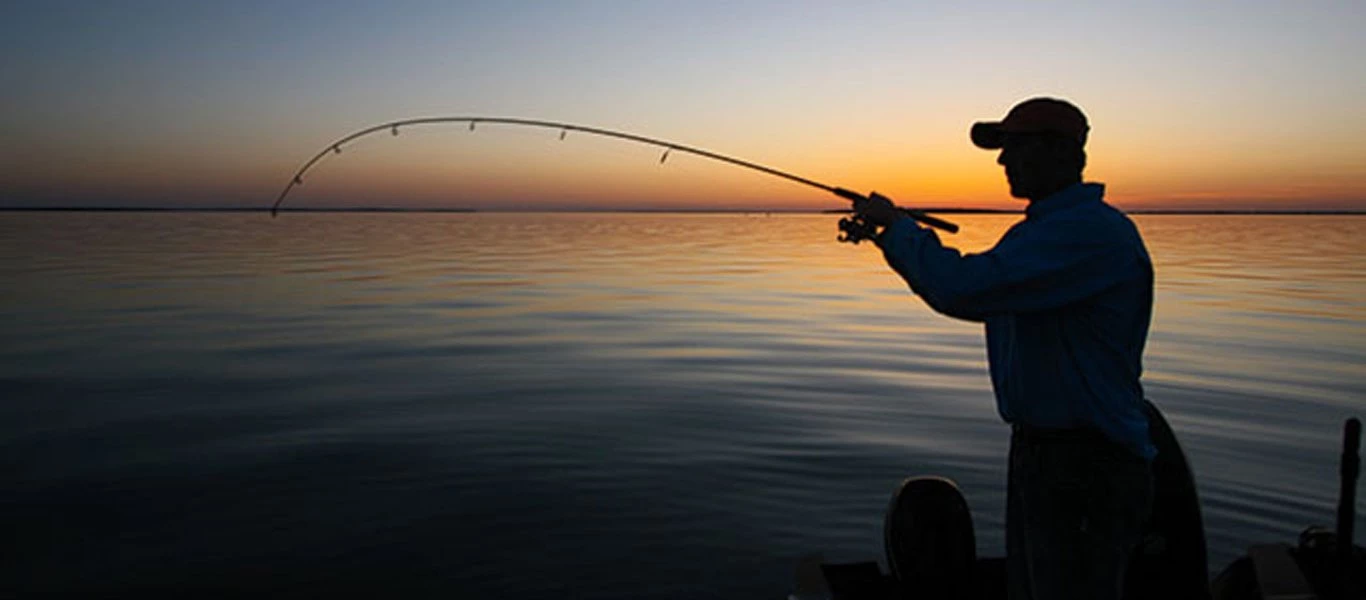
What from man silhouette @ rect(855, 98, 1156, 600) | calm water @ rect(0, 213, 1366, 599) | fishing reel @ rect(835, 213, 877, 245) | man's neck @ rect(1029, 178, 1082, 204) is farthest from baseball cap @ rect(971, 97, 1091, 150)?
calm water @ rect(0, 213, 1366, 599)

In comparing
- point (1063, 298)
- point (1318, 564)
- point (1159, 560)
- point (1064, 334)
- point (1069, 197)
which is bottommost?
point (1318, 564)

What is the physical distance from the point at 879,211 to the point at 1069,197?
628 millimetres

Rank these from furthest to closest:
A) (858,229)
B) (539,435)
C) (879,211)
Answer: (539,435) → (858,229) → (879,211)

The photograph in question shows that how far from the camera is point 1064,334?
3506 mm

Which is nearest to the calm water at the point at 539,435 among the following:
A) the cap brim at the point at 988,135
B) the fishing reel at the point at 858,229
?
the fishing reel at the point at 858,229

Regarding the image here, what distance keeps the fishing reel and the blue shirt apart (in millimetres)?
204

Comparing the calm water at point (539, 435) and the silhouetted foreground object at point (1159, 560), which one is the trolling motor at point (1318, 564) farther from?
the calm water at point (539, 435)

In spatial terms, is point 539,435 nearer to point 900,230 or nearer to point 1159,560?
point 1159,560

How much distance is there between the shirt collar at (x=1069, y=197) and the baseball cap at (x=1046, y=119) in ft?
0.63

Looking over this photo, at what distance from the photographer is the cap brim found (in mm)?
3787

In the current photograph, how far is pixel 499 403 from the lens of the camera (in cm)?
1283

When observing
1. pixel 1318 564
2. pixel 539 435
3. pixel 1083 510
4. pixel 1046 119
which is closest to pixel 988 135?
pixel 1046 119

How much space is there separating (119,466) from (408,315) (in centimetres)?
1287

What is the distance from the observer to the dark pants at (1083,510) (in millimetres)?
3525
